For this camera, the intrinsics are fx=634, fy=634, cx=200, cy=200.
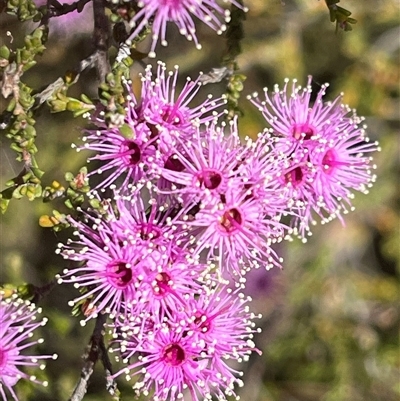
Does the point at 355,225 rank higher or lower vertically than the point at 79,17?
higher

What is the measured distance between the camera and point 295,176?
184 centimetres

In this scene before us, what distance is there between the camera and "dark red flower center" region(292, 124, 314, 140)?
1.91 metres

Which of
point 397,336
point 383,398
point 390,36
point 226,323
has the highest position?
point 390,36

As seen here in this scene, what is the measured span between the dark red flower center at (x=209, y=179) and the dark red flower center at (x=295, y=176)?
24cm

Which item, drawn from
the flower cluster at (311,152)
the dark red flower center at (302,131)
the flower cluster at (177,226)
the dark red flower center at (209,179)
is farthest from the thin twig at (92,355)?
the dark red flower center at (302,131)

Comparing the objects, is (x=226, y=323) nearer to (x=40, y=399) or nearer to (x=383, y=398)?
(x=40, y=399)

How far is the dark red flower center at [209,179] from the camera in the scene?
5.49ft

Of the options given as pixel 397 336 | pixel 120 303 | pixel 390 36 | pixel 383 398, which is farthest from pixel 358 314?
pixel 120 303

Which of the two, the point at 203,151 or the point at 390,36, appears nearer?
the point at 203,151

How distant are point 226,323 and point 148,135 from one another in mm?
596

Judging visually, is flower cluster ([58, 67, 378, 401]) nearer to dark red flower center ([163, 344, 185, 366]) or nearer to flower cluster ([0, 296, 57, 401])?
dark red flower center ([163, 344, 185, 366])

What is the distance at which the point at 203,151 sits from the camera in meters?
1.73

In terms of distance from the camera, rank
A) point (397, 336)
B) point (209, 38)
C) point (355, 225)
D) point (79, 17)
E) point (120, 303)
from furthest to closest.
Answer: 1. point (355, 225)
2. point (397, 336)
3. point (209, 38)
4. point (79, 17)
5. point (120, 303)

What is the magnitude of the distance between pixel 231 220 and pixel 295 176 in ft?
0.89
